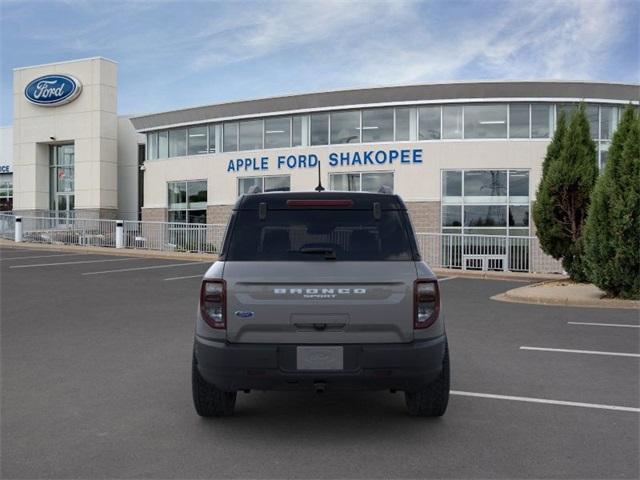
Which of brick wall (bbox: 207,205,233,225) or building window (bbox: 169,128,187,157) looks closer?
brick wall (bbox: 207,205,233,225)

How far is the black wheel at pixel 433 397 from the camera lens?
4879 mm

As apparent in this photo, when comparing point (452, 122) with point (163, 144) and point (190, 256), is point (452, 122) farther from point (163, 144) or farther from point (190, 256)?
point (163, 144)

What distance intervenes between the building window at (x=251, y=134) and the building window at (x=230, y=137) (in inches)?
13.1

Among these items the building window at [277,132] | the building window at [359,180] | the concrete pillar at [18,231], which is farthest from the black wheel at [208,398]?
the concrete pillar at [18,231]

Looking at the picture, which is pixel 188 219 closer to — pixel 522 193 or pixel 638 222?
pixel 522 193

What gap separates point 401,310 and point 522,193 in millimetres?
21954

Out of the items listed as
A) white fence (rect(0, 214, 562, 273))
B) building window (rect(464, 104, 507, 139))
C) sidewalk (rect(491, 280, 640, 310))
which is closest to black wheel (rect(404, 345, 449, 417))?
sidewalk (rect(491, 280, 640, 310))

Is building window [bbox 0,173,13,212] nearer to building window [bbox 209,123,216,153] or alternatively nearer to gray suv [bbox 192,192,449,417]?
building window [bbox 209,123,216,153]

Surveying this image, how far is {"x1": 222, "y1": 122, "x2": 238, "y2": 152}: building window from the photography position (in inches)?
1179

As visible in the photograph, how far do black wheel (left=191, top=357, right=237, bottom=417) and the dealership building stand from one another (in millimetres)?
19960

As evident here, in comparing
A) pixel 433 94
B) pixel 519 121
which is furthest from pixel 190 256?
pixel 519 121

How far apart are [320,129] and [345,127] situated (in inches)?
47.1

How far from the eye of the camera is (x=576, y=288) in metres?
14.9

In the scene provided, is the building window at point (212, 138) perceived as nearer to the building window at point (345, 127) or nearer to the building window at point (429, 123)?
the building window at point (345, 127)
